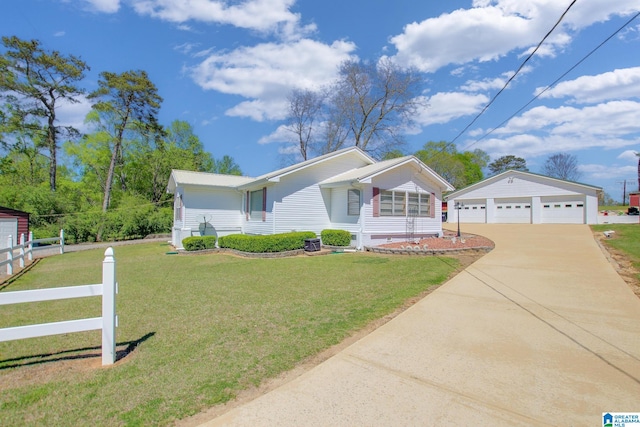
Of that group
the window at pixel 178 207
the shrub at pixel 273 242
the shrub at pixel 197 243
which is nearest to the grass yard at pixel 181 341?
the shrub at pixel 273 242

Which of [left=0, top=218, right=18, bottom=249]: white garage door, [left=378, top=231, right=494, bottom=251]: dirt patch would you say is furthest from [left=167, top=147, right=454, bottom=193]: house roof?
[left=0, top=218, right=18, bottom=249]: white garage door

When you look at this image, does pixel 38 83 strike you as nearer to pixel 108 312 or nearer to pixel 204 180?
pixel 204 180

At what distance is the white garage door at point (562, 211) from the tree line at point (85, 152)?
2969 centimetres

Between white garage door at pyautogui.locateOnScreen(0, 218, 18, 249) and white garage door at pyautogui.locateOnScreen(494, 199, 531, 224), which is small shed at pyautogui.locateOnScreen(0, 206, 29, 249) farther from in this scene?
white garage door at pyautogui.locateOnScreen(494, 199, 531, 224)

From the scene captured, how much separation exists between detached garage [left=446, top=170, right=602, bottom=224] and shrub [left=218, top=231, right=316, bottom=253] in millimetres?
13119

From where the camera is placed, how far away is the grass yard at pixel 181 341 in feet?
9.76

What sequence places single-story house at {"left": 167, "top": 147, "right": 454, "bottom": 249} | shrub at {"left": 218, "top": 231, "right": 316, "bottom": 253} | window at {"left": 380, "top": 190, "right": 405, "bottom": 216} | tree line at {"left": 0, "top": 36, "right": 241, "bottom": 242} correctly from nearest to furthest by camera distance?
shrub at {"left": 218, "top": 231, "right": 316, "bottom": 253}, single-story house at {"left": 167, "top": 147, "right": 454, "bottom": 249}, window at {"left": 380, "top": 190, "right": 405, "bottom": 216}, tree line at {"left": 0, "top": 36, "right": 241, "bottom": 242}

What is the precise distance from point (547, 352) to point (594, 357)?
45cm

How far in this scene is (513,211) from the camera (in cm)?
2744

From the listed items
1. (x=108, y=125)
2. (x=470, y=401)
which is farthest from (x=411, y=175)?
(x=108, y=125)

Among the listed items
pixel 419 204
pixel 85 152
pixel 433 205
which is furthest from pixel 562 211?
pixel 85 152

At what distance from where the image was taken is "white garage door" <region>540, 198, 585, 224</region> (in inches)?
967

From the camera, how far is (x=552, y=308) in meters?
5.63

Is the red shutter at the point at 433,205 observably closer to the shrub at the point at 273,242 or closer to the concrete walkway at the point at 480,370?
the shrub at the point at 273,242
